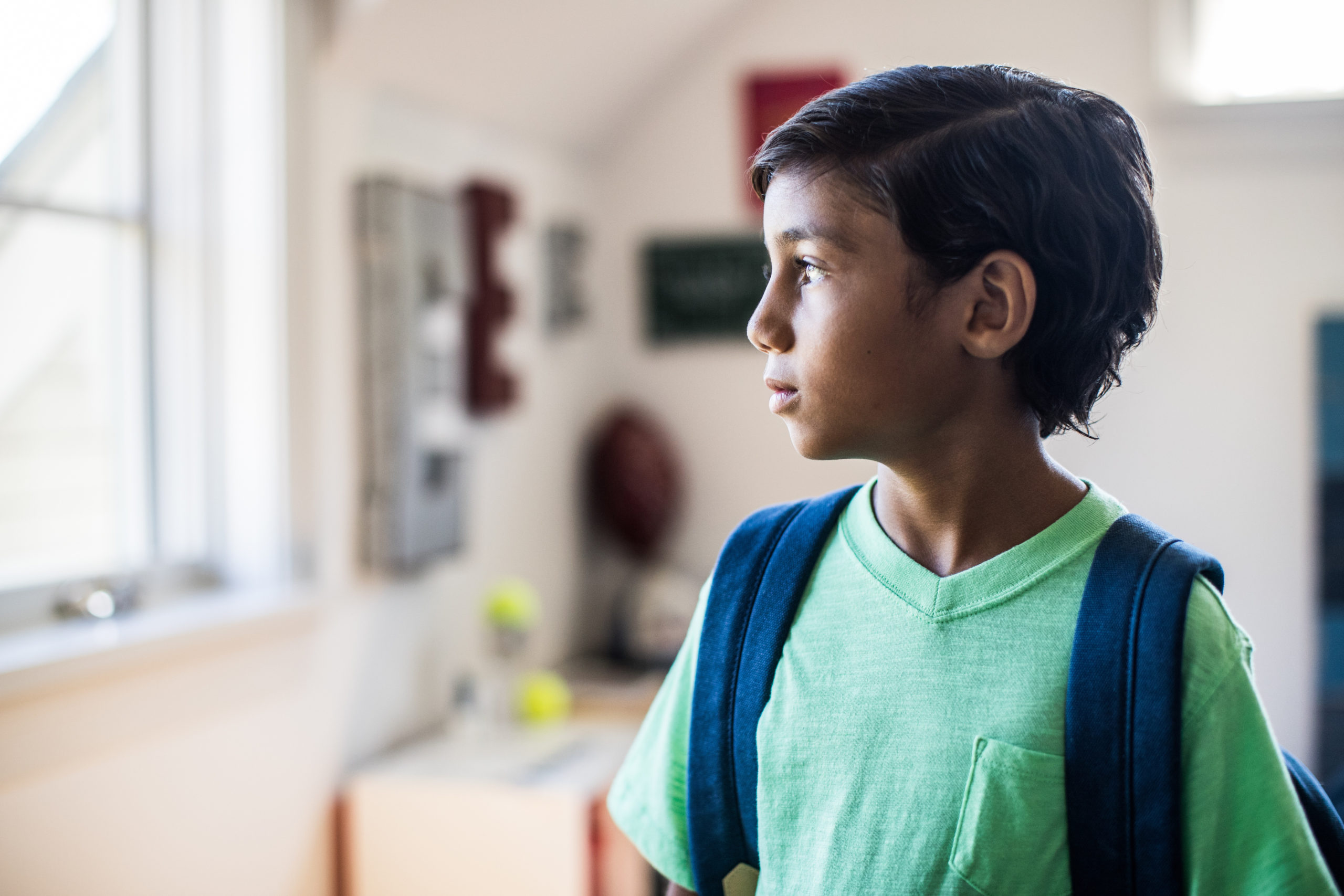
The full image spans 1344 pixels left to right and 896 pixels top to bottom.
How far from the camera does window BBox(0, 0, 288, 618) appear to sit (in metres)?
1.50

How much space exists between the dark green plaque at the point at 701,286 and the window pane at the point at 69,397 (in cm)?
151

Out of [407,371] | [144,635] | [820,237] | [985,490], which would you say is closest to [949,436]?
[985,490]

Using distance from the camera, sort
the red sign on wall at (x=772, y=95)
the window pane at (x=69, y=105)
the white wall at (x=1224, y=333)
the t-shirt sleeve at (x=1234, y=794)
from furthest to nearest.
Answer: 1. the red sign on wall at (x=772, y=95)
2. the white wall at (x=1224, y=333)
3. the window pane at (x=69, y=105)
4. the t-shirt sleeve at (x=1234, y=794)

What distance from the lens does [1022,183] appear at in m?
0.68

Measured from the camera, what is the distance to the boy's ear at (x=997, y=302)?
2.26ft

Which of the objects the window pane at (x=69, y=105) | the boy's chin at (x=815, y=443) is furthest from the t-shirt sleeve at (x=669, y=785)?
the window pane at (x=69, y=105)

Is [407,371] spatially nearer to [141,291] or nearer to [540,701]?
[141,291]

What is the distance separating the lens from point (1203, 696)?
62 centimetres

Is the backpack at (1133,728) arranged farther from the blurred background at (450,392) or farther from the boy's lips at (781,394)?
the blurred background at (450,392)

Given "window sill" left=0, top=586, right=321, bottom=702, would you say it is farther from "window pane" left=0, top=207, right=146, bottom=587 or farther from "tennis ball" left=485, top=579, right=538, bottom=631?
"tennis ball" left=485, top=579, right=538, bottom=631

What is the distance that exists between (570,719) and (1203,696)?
75.0 inches

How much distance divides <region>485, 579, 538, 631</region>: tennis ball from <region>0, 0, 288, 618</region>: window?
56 centimetres

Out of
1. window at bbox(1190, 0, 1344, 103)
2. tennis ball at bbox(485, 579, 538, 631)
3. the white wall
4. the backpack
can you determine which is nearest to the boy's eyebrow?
the backpack

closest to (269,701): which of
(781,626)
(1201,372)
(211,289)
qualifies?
(211,289)
